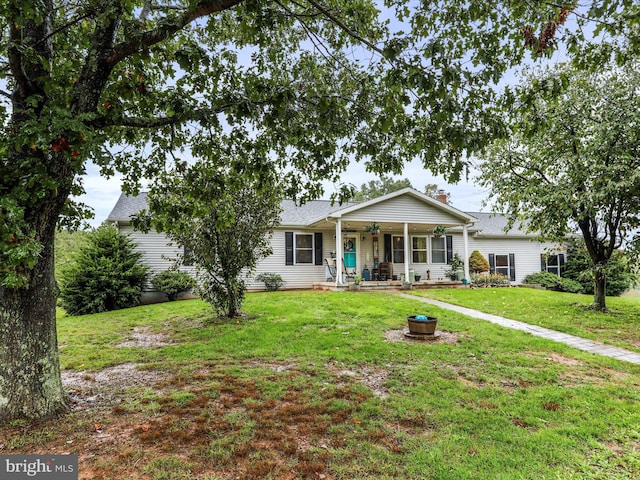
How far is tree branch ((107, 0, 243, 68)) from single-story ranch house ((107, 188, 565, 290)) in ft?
35.6

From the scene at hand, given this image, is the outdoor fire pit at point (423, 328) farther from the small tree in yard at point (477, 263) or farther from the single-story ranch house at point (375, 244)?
the small tree in yard at point (477, 263)

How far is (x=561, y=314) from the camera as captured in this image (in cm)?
991

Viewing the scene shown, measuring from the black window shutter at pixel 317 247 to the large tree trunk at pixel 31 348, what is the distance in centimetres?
1298

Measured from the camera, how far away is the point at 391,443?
318cm

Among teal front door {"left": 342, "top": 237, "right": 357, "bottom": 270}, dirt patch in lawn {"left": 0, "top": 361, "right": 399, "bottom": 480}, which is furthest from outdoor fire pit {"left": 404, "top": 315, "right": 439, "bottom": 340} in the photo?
teal front door {"left": 342, "top": 237, "right": 357, "bottom": 270}

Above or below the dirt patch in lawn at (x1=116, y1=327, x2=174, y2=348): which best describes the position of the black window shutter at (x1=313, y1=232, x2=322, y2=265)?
above

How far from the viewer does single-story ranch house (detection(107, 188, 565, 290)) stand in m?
14.6

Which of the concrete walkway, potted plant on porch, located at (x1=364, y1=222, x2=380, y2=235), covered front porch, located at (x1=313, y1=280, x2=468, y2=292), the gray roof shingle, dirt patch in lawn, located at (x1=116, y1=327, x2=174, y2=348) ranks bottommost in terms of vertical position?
the concrete walkway

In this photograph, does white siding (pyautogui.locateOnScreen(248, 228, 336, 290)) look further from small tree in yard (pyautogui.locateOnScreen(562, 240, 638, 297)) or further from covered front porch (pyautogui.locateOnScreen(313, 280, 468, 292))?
small tree in yard (pyautogui.locateOnScreen(562, 240, 638, 297))

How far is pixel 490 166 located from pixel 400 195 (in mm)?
4503

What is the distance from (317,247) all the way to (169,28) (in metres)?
13.5

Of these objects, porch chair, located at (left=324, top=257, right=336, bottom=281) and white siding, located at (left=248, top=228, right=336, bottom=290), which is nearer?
white siding, located at (left=248, top=228, right=336, bottom=290)

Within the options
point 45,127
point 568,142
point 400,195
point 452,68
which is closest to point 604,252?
point 568,142

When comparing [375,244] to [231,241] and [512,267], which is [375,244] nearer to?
[512,267]
